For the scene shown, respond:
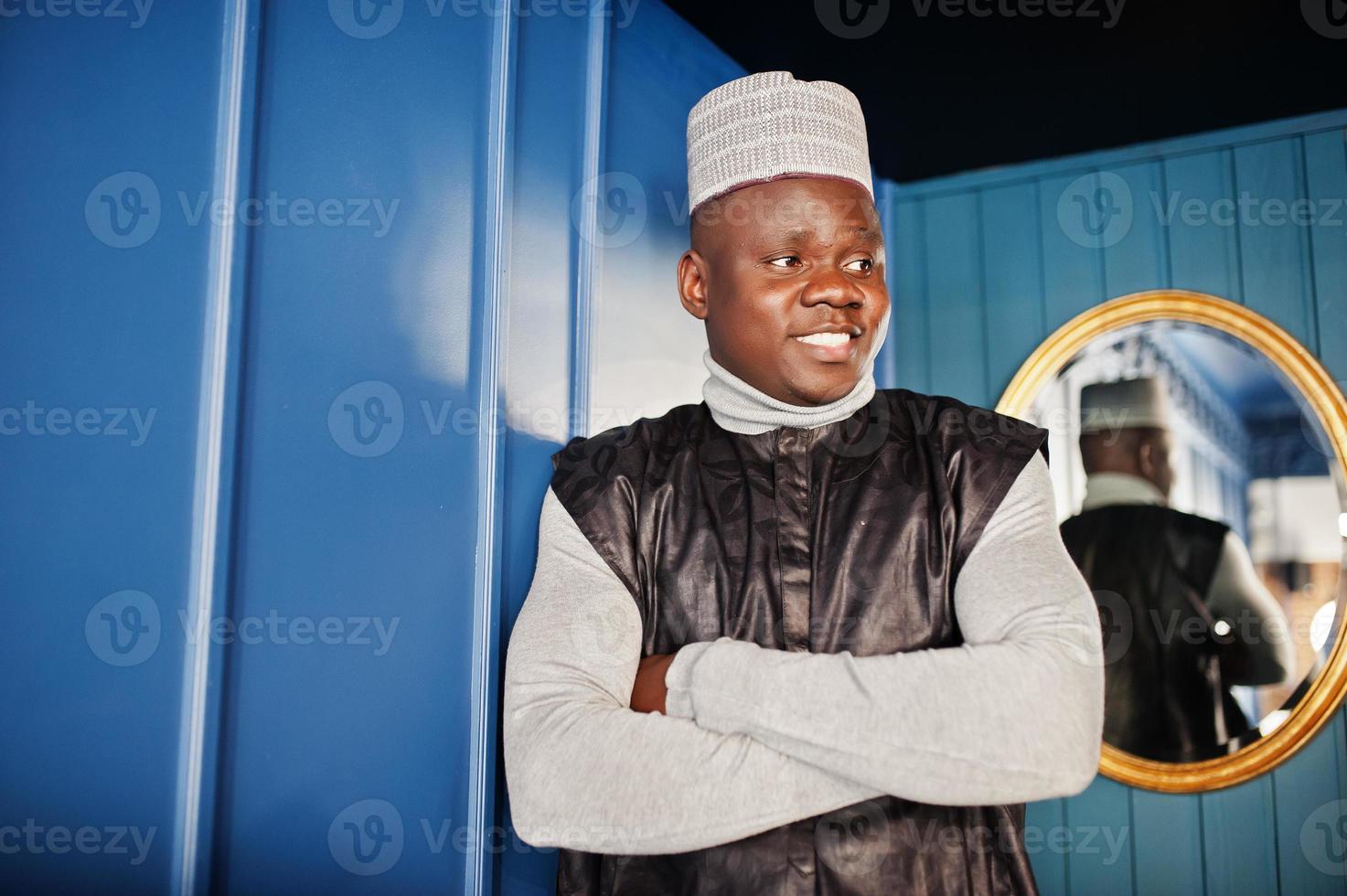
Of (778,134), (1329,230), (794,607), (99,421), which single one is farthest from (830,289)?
(1329,230)

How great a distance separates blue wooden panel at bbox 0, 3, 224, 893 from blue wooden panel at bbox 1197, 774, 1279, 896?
228 centimetres

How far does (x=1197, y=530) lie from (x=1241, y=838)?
0.72 m

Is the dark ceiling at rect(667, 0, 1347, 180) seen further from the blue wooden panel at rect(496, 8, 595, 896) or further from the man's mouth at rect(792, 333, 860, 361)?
the man's mouth at rect(792, 333, 860, 361)

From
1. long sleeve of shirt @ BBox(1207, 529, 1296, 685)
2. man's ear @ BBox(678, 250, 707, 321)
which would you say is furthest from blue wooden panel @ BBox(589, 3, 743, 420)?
long sleeve of shirt @ BBox(1207, 529, 1296, 685)

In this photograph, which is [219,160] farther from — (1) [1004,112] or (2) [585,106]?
(1) [1004,112]

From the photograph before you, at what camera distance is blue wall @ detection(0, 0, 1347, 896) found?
3.80 feet

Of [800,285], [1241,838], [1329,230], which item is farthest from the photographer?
[1329,230]

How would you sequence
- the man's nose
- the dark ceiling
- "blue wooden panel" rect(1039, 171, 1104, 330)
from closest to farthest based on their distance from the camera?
the man's nose → the dark ceiling → "blue wooden panel" rect(1039, 171, 1104, 330)

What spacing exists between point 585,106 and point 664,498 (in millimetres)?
804

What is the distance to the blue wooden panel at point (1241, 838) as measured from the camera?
2377mm

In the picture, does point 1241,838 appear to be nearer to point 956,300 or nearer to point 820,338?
point 956,300

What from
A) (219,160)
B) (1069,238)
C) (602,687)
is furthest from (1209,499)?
(219,160)

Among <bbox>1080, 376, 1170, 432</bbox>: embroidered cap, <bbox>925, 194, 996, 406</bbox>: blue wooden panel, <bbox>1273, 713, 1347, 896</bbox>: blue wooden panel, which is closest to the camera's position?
<bbox>1273, 713, 1347, 896</bbox>: blue wooden panel

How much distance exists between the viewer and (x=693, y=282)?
5.04 ft
